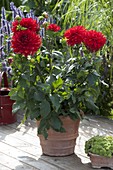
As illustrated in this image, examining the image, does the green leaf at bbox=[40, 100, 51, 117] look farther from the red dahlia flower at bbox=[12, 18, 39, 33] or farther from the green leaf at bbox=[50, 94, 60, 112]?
the red dahlia flower at bbox=[12, 18, 39, 33]

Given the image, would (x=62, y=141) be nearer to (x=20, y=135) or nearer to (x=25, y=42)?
(x=20, y=135)

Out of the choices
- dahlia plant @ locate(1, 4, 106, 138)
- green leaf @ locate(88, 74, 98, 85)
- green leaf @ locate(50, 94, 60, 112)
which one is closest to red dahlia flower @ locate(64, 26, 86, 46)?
dahlia plant @ locate(1, 4, 106, 138)

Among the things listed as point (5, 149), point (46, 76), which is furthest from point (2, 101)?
point (46, 76)

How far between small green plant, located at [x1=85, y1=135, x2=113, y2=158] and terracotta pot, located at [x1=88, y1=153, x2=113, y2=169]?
0.03m

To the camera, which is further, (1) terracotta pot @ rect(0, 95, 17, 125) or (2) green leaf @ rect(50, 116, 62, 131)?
(1) terracotta pot @ rect(0, 95, 17, 125)

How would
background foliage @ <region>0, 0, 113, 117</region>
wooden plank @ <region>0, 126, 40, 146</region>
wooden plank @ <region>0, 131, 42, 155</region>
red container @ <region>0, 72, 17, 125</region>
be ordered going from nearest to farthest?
wooden plank @ <region>0, 131, 42, 155</region> < wooden plank @ <region>0, 126, 40, 146</region> < background foliage @ <region>0, 0, 113, 117</region> < red container @ <region>0, 72, 17, 125</region>

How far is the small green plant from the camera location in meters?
2.79

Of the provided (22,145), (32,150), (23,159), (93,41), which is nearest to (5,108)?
(22,145)

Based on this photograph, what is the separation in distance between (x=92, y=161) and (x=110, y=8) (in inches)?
49.6

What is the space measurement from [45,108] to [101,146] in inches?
16.8

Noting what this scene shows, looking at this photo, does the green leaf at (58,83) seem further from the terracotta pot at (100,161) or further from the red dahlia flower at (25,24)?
the terracotta pot at (100,161)

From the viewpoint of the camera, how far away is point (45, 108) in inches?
110

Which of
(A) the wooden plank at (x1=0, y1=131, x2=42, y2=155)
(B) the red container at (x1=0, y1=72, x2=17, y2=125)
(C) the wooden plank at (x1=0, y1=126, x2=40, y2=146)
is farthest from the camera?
(B) the red container at (x1=0, y1=72, x2=17, y2=125)

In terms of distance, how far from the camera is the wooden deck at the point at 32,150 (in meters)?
2.89
